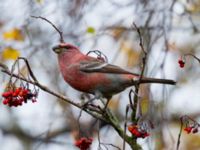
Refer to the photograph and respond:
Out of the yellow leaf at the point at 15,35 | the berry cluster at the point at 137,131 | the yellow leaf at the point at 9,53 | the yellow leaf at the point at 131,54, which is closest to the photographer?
the berry cluster at the point at 137,131

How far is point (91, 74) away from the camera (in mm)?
4477

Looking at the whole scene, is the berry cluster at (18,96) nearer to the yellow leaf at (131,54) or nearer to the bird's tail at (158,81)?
the bird's tail at (158,81)

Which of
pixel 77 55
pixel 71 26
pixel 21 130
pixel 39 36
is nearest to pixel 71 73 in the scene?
pixel 77 55

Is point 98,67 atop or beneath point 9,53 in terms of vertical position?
beneath

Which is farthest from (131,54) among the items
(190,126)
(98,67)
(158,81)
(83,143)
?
(83,143)

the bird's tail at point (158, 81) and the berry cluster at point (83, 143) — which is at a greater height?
the bird's tail at point (158, 81)

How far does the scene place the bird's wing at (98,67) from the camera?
4.51m

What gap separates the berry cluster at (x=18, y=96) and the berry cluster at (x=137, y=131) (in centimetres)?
59

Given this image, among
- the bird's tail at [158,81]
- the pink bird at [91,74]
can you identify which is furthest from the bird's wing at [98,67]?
the bird's tail at [158,81]

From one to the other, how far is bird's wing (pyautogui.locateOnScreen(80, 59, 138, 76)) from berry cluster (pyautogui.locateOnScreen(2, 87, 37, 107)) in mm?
915

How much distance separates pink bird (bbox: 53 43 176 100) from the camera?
436 centimetres

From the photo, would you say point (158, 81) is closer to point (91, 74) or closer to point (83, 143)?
point (91, 74)

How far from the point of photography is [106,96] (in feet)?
14.4

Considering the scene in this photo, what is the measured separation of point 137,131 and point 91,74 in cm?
106
